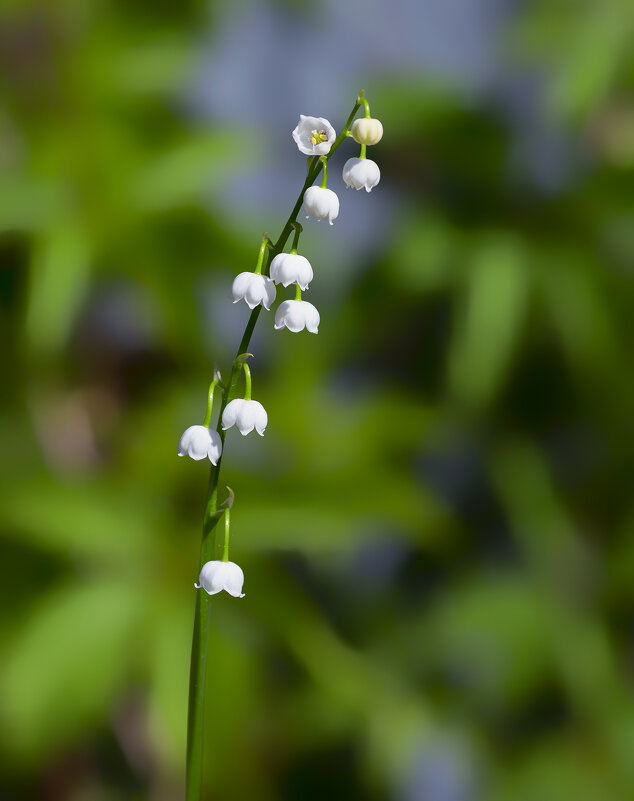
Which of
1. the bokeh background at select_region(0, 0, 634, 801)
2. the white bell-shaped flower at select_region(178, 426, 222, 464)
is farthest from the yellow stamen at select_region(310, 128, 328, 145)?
the bokeh background at select_region(0, 0, 634, 801)

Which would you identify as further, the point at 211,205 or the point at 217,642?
the point at 211,205

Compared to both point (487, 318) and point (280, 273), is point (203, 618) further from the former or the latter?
point (487, 318)

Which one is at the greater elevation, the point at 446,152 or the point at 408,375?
the point at 446,152

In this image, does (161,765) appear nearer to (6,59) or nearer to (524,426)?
(524,426)

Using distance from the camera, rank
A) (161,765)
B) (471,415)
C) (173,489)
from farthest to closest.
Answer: (471,415) < (173,489) < (161,765)

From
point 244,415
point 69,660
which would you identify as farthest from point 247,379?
point 69,660

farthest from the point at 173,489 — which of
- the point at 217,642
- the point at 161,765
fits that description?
the point at 161,765

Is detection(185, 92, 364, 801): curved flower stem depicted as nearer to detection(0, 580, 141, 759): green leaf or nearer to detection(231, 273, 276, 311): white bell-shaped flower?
detection(231, 273, 276, 311): white bell-shaped flower
